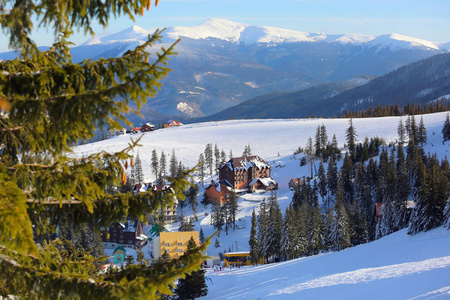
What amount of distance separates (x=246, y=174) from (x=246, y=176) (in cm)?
45

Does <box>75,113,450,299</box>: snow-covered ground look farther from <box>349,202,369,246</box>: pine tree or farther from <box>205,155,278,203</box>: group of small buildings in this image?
<box>205,155,278,203</box>: group of small buildings

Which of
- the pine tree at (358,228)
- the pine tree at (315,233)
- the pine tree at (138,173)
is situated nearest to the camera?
the pine tree at (315,233)

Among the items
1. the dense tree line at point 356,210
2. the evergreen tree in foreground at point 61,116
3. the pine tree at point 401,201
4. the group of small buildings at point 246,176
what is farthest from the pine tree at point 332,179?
the evergreen tree in foreground at point 61,116

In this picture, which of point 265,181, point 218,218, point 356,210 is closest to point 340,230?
point 356,210

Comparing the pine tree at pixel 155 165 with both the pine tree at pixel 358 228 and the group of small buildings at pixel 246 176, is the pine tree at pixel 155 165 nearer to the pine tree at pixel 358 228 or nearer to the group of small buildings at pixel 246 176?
the group of small buildings at pixel 246 176

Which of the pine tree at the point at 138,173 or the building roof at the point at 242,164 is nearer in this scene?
the building roof at the point at 242,164

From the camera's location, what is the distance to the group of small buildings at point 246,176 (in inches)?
3558

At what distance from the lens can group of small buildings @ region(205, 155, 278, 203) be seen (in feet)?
297

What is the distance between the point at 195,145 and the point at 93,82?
391 feet

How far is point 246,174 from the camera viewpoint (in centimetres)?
9362

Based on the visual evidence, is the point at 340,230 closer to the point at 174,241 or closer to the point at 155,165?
the point at 174,241

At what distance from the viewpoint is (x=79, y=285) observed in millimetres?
5617

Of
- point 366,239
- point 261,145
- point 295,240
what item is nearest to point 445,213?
point 295,240

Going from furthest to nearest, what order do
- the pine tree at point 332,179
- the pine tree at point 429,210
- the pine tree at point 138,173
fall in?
1. the pine tree at point 138,173
2. the pine tree at point 332,179
3. the pine tree at point 429,210
